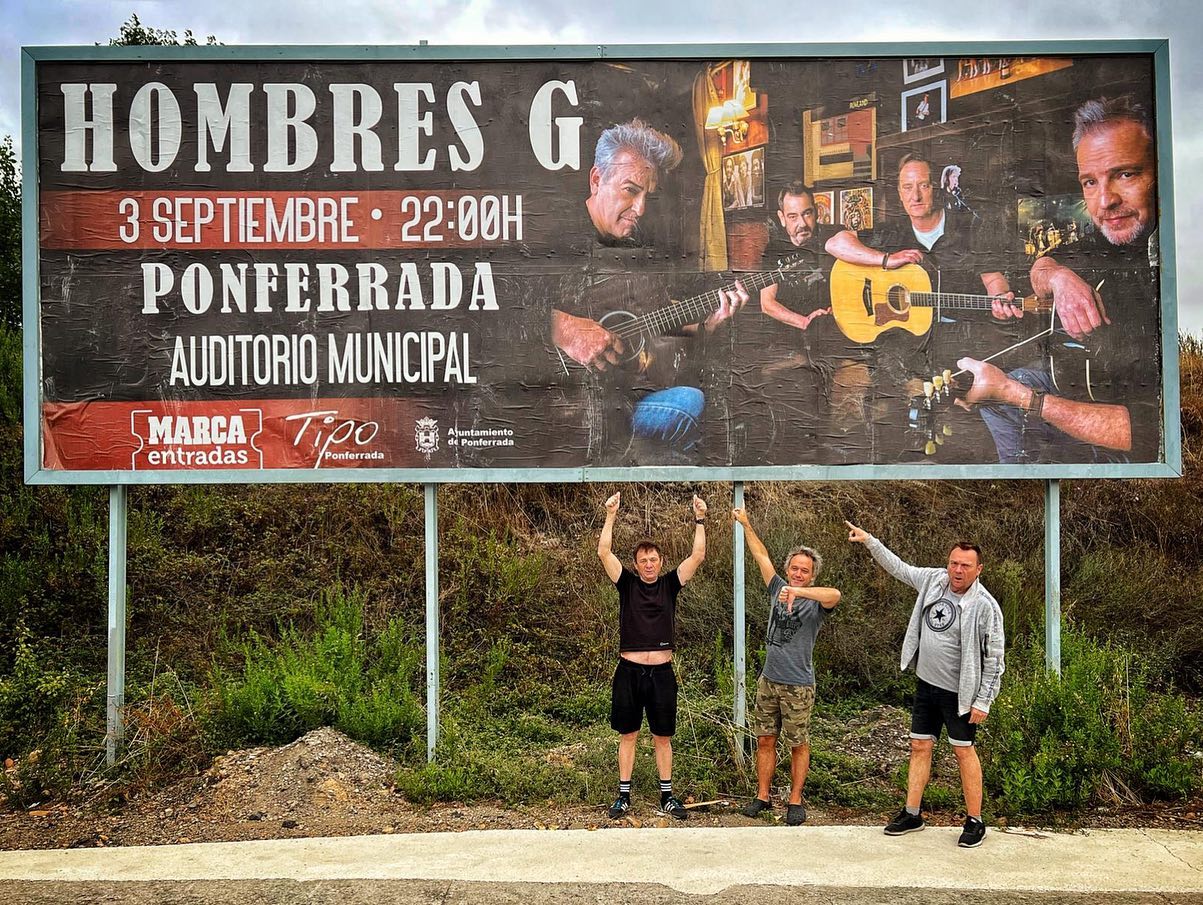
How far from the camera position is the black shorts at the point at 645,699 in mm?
7102

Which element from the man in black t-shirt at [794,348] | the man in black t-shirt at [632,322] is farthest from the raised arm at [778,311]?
the man in black t-shirt at [632,322]

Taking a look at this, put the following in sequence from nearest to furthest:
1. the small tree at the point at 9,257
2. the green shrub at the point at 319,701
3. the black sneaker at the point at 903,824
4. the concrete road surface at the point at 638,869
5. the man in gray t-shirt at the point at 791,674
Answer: the concrete road surface at the point at 638,869 < the black sneaker at the point at 903,824 < the man in gray t-shirt at the point at 791,674 < the green shrub at the point at 319,701 < the small tree at the point at 9,257

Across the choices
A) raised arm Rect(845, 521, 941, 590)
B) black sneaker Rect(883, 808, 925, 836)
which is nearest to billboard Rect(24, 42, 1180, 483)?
raised arm Rect(845, 521, 941, 590)

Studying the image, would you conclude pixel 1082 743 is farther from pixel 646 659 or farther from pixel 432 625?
pixel 432 625

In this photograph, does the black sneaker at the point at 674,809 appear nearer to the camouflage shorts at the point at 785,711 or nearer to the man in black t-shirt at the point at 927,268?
the camouflage shorts at the point at 785,711

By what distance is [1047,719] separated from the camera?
7238 mm

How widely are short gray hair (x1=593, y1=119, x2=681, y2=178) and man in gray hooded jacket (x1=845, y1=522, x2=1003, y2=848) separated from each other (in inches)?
136

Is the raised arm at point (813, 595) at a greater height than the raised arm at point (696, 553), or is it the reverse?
the raised arm at point (696, 553)

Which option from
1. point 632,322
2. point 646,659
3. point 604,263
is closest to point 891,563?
point 646,659

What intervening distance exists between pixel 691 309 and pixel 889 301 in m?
1.59

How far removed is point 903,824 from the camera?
6684mm

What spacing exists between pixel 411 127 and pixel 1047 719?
6615 mm

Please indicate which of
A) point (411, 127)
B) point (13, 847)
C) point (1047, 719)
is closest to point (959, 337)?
point (1047, 719)

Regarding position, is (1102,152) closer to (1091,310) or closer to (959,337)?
(1091,310)
